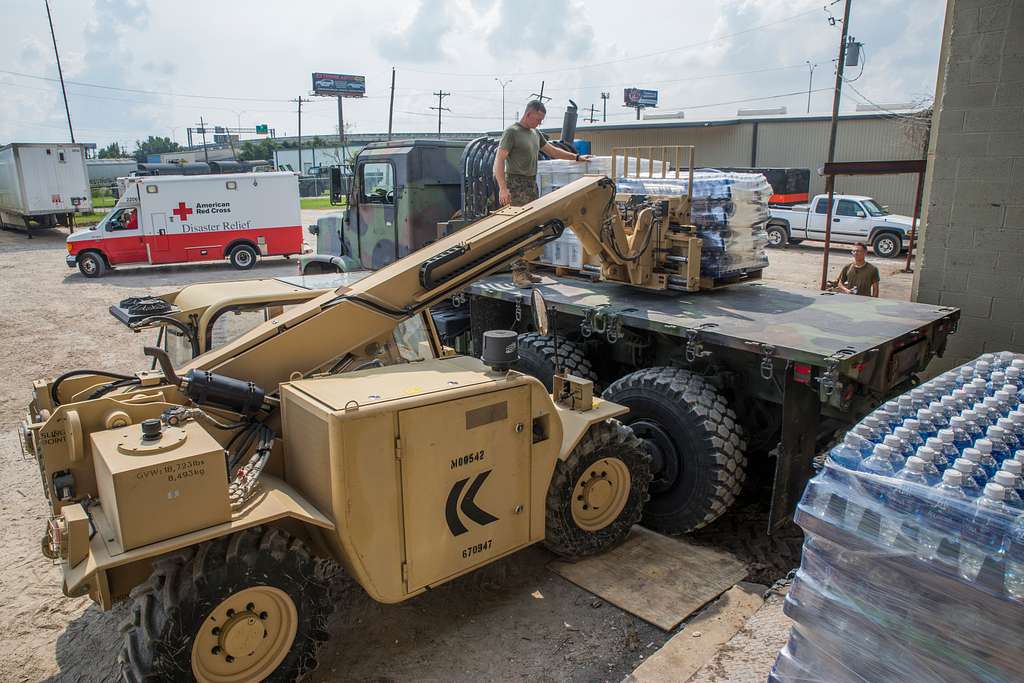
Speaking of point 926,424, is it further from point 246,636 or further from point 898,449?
point 246,636

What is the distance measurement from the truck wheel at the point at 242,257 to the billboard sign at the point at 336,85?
58018 millimetres

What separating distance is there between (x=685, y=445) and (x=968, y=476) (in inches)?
112

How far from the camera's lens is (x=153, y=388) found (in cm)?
408

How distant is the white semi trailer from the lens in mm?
A: 25156

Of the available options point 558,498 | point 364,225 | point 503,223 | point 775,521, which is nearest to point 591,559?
point 558,498

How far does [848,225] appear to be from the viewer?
21.6 metres

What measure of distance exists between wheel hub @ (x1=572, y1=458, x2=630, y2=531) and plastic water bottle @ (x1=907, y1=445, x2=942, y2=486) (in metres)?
2.44

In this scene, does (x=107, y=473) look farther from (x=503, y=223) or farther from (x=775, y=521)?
(x=775, y=521)

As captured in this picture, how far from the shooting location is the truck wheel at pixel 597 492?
4.77 metres

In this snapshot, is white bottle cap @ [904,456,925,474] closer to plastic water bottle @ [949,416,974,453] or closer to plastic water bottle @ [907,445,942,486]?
plastic water bottle @ [907,445,942,486]

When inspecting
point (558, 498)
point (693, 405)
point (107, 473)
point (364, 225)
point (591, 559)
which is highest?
point (364, 225)

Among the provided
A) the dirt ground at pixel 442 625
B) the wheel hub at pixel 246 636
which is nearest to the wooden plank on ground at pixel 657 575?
the dirt ground at pixel 442 625

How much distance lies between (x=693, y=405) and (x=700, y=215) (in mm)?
2046

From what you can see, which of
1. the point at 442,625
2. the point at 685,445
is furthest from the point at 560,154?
the point at 442,625
